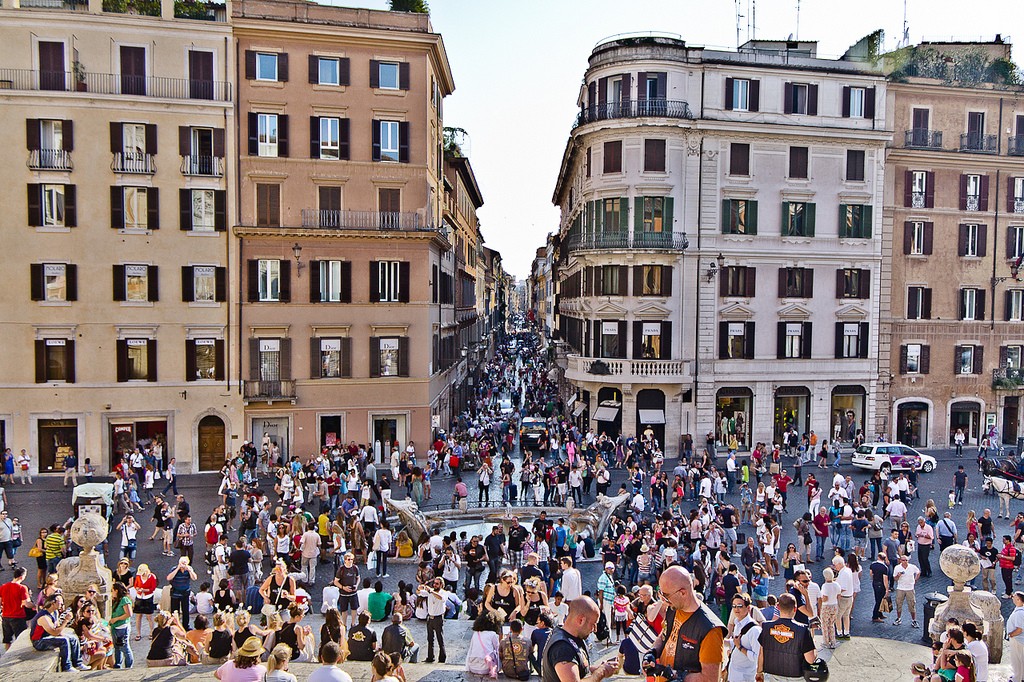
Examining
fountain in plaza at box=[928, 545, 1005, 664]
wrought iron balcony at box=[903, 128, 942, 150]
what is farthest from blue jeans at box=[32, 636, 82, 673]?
wrought iron balcony at box=[903, 128, 942, 150]

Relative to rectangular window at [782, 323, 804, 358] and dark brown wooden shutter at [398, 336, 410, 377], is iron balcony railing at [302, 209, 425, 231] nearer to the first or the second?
dark brown wooden shutter at [398, 336, 410, 377]

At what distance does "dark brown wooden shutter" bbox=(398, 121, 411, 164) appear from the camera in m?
37.1

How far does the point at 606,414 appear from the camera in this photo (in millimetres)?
40250

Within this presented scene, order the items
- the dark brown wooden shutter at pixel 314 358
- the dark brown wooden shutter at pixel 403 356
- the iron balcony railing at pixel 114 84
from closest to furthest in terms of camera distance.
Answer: the iron balcony railing at pixel 114 84
the dark brown wooden shutter at pixel 314 358
the dark brown wooden shutter at pixel 403 356

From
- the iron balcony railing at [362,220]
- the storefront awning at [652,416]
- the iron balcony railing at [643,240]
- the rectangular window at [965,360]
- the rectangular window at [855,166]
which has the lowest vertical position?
the storefront awning at [652,416]

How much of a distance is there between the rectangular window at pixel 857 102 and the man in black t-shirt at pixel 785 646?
3593 cm

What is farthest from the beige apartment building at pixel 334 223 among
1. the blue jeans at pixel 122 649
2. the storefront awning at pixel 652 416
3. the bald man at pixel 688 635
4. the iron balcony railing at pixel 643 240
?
the bald man at pixel 688 635

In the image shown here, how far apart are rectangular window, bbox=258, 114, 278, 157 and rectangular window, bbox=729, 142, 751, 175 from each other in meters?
21.5

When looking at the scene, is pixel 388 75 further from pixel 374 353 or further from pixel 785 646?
pixel 785 646

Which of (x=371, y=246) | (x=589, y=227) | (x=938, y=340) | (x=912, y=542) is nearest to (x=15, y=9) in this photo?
(x=371, y=246)

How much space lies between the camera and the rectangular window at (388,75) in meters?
36.9

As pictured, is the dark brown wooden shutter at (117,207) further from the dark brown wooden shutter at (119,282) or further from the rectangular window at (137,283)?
the rectangular window at (137,283)

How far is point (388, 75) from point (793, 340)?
23505mm

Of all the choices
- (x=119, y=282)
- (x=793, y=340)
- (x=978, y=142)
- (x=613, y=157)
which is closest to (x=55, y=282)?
(x=119, y=282)
